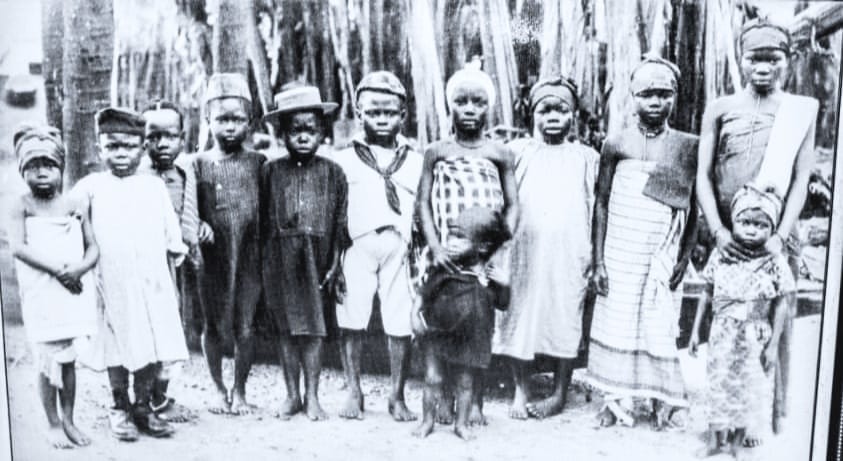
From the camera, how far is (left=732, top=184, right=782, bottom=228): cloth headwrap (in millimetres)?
2459

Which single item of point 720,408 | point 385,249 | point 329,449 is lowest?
point 329,449

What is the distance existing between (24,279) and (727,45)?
2239 millimetres

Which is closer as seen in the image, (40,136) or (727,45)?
(727,45)

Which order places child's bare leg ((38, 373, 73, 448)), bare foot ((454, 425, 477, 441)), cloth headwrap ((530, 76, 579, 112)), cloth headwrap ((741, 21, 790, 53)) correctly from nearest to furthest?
cloth headwrap ((741, 21, 790, 53)) → cloth headwrap ((530, 76, 579, 112)) → bare foot ((454, 425, 477, 441)) → child's bare leg ((38, 373, 73, 448))

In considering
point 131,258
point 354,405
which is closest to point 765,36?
point 354,405

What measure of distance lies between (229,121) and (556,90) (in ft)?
3.25

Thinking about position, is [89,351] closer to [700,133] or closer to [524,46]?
[524,46]

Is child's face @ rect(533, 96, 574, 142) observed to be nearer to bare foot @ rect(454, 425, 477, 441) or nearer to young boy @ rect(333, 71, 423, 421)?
young boy @ rect(333, 71, 423, 421)

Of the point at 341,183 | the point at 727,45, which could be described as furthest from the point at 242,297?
the point at 727,45

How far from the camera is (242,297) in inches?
104

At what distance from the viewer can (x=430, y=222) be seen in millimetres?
2553

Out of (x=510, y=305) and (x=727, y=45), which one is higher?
(x=727, y=45)

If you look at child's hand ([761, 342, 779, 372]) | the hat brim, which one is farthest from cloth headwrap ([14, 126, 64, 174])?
child's hand ([761, 342, 779, 372])

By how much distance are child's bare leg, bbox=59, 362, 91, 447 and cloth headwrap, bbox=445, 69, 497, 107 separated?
1.46m
